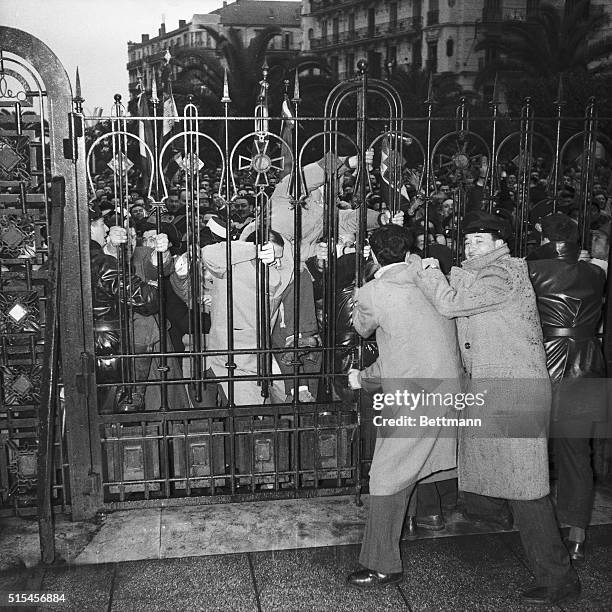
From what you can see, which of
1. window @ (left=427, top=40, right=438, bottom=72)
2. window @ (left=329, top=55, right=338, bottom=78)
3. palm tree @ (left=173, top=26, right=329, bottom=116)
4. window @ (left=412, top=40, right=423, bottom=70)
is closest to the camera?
palm tree @ (left=173, top=26, right=329, bottom=116)

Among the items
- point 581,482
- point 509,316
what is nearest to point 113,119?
point 509,316

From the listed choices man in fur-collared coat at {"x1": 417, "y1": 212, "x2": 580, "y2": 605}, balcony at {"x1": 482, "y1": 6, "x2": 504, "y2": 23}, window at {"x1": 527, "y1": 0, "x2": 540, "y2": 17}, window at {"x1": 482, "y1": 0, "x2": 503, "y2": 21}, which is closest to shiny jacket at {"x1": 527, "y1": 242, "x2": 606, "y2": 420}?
man in fur-collared coat at {"x1": 417, "y1": 212, "x2": 580, "y2": 605}

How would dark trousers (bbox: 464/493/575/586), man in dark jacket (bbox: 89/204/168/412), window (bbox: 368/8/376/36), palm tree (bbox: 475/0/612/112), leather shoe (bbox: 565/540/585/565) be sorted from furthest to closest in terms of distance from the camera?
window (bbox: 368/8/376/36) → palm tree (bbox: 475/0/612/112) → man in dark jacket (bbox: 89/204/168/412) → leather shoe (bbox: 565/540/585/565) → dark trousers (bbox: 464/493/575/586)

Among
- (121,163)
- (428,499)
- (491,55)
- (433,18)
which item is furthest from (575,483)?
(433,18)

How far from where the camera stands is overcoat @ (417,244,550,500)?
322 cm

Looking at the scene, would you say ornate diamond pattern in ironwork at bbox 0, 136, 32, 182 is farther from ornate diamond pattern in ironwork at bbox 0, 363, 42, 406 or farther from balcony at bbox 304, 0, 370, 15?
balcony at bbox 304, 0, 370, 15

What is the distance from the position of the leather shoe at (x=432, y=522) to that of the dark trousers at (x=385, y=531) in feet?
2.34

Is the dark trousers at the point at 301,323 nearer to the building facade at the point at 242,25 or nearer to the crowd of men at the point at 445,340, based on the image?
the crowd of men at the point at 445,340

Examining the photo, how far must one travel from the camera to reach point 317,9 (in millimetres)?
27641

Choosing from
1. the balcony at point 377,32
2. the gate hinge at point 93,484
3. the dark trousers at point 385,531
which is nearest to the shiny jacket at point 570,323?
the dark trousers at point 385,531

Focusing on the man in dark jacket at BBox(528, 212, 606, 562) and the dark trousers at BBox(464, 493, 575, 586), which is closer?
the dark trousers at BBox(464, 493, 575, 586)

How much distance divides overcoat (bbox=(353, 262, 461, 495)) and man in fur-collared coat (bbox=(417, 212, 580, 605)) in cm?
8

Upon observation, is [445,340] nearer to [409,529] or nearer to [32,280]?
[409,529]

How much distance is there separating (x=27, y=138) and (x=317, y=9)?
2610 centimetres
